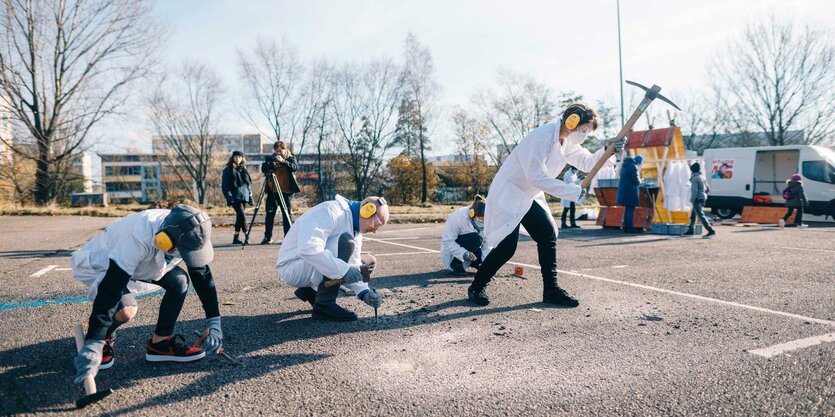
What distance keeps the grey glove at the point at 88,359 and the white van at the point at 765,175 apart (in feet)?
63.2

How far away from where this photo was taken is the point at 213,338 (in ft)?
10.3

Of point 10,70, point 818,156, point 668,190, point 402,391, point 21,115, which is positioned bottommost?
point 402,391

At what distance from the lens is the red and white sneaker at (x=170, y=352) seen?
313 centimetres

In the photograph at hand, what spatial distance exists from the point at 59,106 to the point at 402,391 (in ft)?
91.0

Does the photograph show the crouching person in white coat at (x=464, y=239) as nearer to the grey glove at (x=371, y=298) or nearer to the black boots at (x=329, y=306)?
the black boots at (x=329, y=306)

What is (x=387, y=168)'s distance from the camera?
48281mm

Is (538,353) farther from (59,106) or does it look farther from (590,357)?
(59,106)

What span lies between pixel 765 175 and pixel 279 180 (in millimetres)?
21479

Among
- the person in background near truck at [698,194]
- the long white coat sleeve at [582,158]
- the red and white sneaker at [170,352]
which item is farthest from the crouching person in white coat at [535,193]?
the person in background near truck at [698,194]

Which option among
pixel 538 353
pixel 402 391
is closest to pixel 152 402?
pixel 402 391

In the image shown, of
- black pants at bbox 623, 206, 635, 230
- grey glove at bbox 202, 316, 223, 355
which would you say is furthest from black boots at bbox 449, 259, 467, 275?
black pants at bbox 623, 206, 635, 230

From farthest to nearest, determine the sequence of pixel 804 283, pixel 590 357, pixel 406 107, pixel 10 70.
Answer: pixel 406 107 < pixel 10 70 < pixel 804 283 < pixel 590 357

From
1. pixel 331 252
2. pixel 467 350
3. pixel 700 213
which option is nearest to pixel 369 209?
pixel 331 252

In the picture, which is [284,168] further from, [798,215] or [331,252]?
[798,215]
